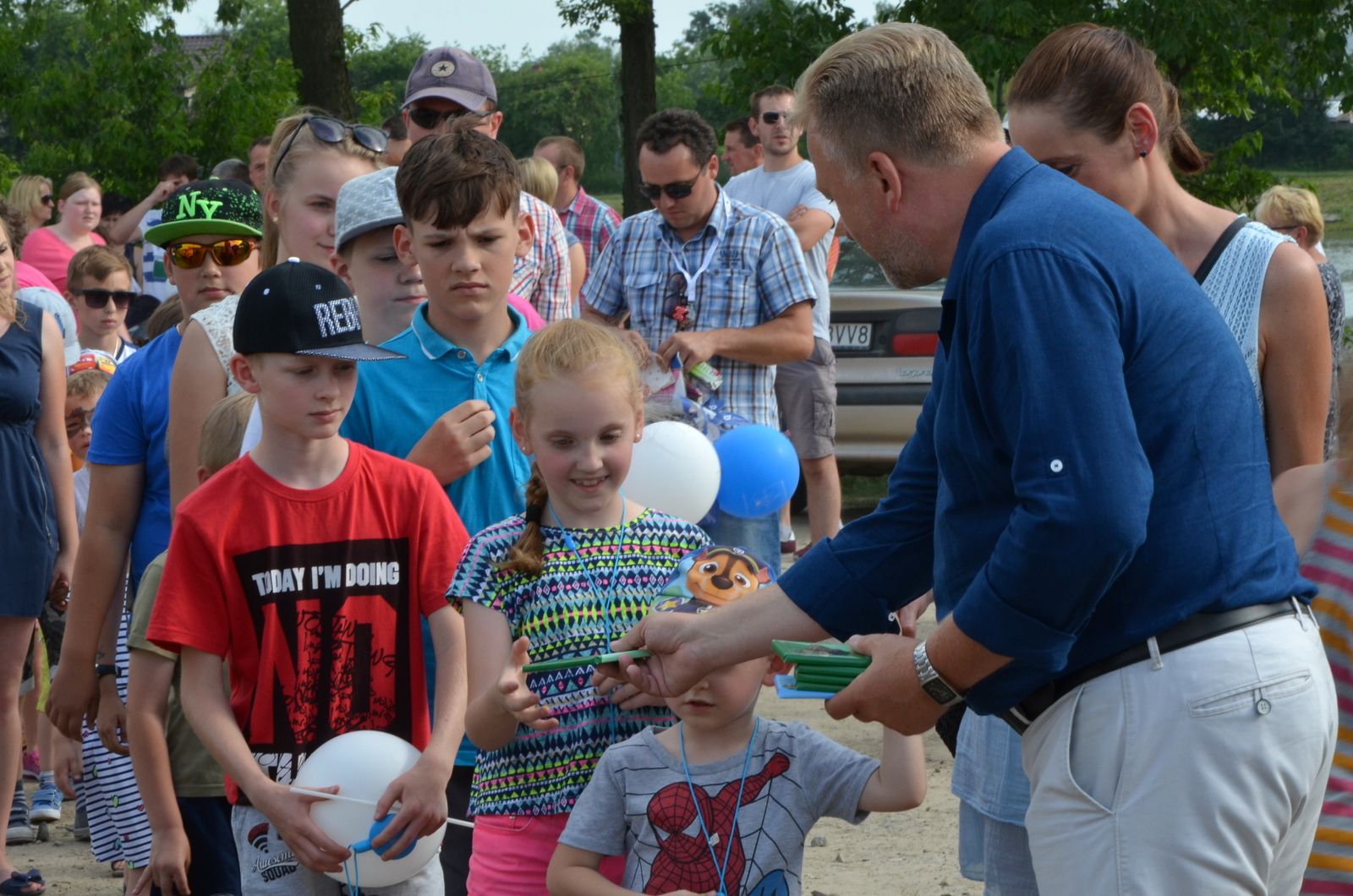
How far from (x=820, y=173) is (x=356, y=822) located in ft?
5.18

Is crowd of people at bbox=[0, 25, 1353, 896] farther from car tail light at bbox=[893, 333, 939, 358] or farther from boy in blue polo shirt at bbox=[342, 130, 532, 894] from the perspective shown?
car tail light at bbox=[893, 333, 939, 358]

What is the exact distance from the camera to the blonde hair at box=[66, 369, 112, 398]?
21.8ft

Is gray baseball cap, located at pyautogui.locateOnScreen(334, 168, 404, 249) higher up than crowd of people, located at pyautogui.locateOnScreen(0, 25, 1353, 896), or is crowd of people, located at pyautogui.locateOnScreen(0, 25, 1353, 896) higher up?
gray baseball cap, located at pyautogui.locateOnScreen(334, 168, 404, 249)

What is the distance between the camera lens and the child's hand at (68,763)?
17.2 ft

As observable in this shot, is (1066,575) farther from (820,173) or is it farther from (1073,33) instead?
(1073,33)

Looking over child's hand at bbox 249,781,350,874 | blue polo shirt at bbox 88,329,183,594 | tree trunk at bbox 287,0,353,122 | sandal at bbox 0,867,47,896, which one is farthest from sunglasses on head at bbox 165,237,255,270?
tree trunk at bbox 287,0,353,122

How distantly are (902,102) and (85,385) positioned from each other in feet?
16.9

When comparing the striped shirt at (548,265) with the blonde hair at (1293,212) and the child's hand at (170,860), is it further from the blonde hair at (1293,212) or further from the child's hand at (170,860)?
the blonde hair at (1293,212)

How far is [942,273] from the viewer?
8.16 feet

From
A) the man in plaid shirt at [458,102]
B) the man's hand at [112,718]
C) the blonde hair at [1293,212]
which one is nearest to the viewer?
the man's hand at [112,718]

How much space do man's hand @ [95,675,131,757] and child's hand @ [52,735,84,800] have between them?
1039 millimetres

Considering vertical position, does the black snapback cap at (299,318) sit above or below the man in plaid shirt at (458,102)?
below

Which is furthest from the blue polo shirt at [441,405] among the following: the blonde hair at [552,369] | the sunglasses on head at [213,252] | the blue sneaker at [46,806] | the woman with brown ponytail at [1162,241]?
the blue sneaker at [46,806]

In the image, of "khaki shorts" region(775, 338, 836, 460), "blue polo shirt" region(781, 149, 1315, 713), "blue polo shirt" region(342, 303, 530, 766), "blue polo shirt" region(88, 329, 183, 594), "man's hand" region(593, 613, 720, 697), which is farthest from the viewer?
"khaki shorts" region(775, 338, 836, 460)
